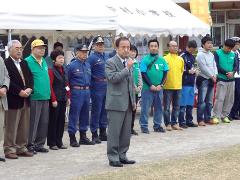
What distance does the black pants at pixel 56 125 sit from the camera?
442 inches

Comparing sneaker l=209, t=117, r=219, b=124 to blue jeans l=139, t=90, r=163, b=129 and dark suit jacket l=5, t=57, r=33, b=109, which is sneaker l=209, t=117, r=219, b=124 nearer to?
blue jeans l=139, t=90, r=163, b=129

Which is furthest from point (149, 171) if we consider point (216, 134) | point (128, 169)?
point (216, 134)

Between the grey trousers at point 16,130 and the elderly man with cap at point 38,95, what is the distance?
0.62ft

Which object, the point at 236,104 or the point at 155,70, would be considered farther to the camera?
the point at 236,104

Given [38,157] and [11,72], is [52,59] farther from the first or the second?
[38,157]

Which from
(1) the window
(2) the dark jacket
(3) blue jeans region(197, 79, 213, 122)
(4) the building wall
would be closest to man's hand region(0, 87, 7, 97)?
(2) the dark jacket

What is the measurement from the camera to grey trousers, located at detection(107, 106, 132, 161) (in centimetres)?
933

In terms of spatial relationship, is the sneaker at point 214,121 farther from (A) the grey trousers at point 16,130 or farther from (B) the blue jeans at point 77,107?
(A) the grey trousers at point 16,130

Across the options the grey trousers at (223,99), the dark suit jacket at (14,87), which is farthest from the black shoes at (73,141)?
the grey trousers at (223,99)

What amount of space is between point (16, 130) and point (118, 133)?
2.03m

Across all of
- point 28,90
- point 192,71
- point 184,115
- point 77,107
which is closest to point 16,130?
point 28,90

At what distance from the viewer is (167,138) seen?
492 inches

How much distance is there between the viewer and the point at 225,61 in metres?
14.6

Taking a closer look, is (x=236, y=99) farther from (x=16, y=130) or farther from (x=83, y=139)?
(x=16, y=130)
